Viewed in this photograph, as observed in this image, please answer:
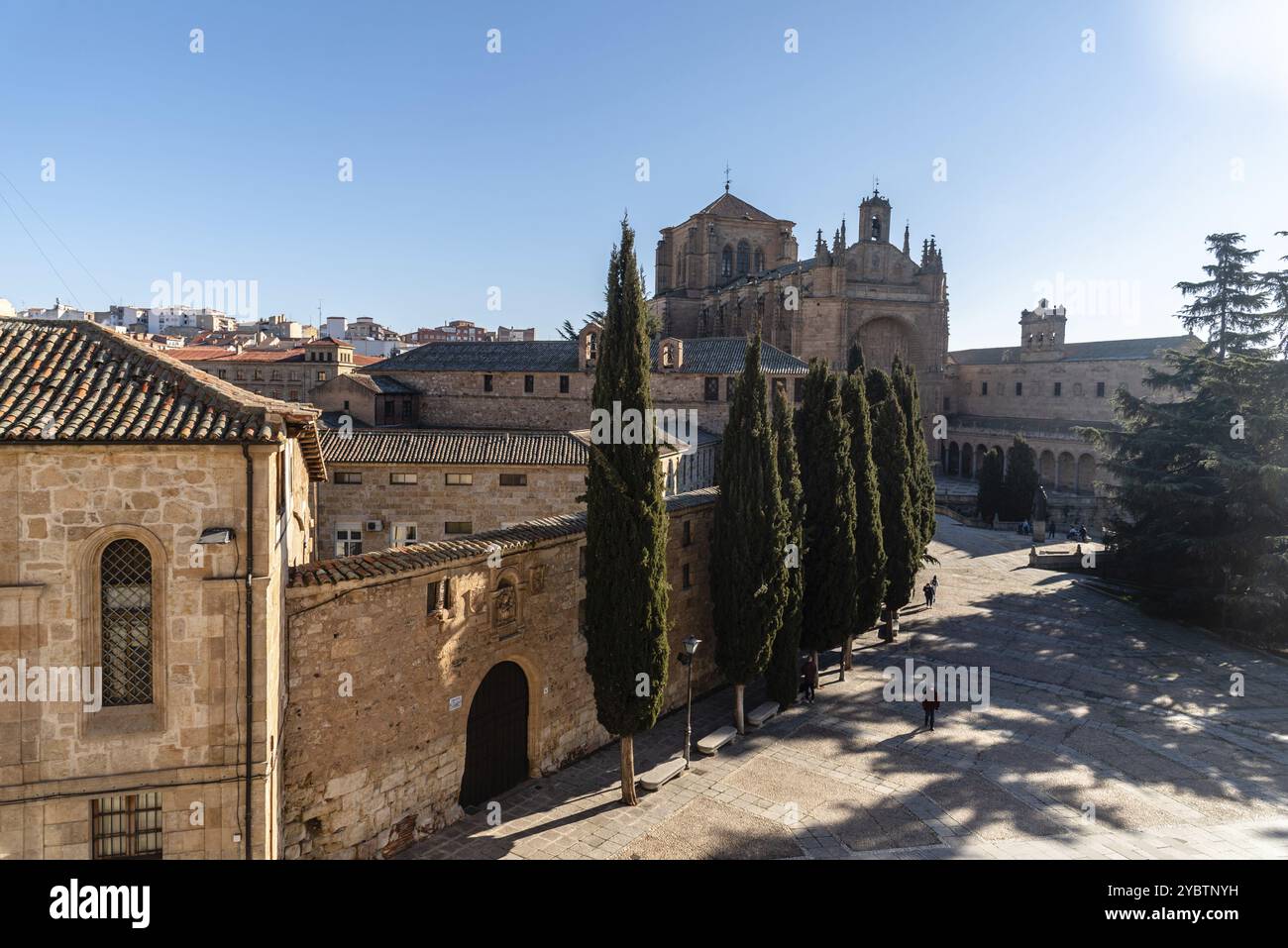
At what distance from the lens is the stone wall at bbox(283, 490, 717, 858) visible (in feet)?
35.4

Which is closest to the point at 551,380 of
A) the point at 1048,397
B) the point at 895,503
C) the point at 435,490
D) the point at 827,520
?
the point at 435,490

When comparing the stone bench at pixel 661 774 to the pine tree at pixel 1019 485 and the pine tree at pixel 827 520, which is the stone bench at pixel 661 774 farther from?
the pine tree at pixel 1019 485

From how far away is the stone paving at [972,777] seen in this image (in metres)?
12.4

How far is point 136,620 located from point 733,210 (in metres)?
55.4

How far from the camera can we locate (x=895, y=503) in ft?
77.5

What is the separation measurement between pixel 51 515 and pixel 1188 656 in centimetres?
2725

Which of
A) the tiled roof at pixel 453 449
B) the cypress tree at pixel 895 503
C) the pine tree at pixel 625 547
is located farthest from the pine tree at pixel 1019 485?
the pine tree at pixel 625 547

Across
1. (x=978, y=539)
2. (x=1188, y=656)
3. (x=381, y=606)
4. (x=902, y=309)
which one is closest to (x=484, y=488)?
(x=381, y=606)

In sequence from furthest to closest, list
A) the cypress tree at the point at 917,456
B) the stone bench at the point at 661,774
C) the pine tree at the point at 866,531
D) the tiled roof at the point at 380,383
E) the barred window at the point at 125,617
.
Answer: the tiled roof at the point at 380,383, the cypress tree at the point at 917,456, the pine tree at the point at 866,531, the stone bench at the point at 661,774, the barred window at the point at 125,617

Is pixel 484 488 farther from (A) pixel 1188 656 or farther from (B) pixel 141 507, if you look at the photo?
(A) pixel 1188 656

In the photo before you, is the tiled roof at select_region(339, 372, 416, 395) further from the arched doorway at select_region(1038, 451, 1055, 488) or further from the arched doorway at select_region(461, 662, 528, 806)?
A: the arched doorway at select_region(1038, 451, 1055, 488)

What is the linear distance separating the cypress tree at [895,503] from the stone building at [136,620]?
18033 millimetres

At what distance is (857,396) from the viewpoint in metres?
22.6

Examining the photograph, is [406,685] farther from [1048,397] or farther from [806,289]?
[1048,397]
